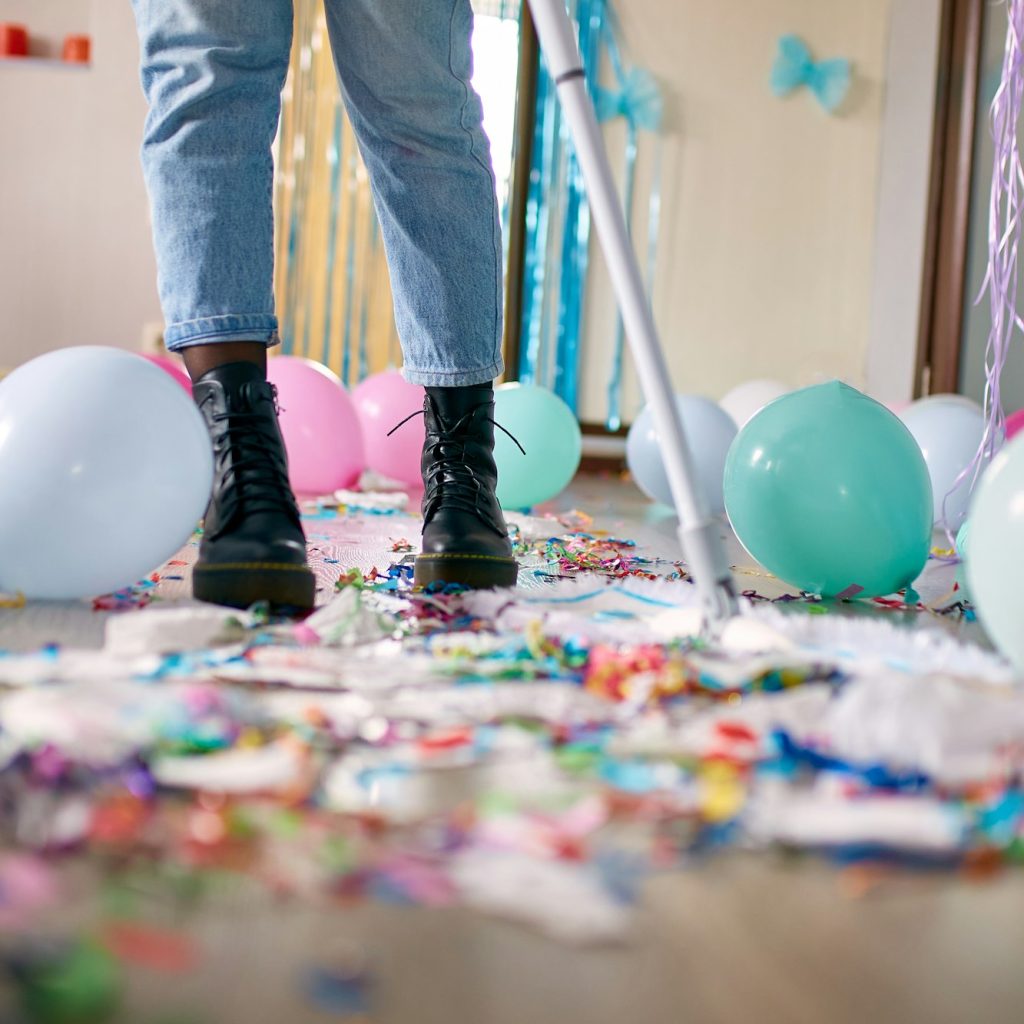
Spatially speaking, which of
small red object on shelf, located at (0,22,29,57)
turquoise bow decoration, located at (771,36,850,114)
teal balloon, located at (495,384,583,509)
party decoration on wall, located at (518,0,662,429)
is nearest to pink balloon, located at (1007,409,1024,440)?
teal balloon, located at (495,384,583,509)

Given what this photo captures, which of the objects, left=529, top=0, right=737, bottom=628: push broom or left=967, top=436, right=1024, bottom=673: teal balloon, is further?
left=529, top=0, right=737, bottom=628: push broom

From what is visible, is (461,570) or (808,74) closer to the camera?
(461,570)

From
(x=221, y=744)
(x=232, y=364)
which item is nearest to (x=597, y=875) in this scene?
(x=221, y=744)

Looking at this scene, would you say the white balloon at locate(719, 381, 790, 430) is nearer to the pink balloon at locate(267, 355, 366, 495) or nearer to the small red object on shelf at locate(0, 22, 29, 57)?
the pink balloon at locate(267, 355, 366, 495)

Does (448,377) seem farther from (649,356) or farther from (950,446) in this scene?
(950,446)

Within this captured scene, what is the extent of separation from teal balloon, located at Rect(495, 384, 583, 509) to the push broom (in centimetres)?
138

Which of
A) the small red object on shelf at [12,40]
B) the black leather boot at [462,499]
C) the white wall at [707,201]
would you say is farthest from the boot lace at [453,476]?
the small red object on shelf at [12,40]

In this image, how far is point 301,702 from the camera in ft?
2.51

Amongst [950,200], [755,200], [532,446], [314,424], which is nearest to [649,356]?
[532,446]

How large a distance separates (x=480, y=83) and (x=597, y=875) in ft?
13.6

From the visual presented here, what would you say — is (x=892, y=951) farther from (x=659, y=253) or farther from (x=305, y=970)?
(x=659, y=253)

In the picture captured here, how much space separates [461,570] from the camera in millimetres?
1220

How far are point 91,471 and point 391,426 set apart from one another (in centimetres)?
159

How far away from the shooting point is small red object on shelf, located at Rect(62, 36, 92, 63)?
13.5 ft
